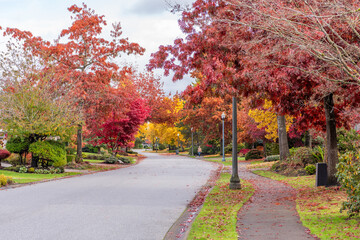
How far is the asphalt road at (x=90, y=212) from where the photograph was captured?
7.60 metres

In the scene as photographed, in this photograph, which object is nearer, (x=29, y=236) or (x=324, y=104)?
(x=29, y=236)

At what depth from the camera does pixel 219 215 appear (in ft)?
30.0

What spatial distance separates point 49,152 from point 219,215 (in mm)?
16557

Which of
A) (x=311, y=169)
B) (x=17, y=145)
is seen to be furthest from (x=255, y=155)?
(x=17, y=145)

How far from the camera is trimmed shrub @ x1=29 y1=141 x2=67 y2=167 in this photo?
74.8 feet

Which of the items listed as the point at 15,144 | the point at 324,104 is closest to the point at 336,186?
the point at 324,104

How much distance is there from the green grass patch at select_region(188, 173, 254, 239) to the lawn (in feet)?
5.12

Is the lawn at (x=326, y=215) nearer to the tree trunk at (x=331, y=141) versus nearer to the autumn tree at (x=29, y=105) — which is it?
the tree trunk at (x=331, y=141)

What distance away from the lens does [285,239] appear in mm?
6547

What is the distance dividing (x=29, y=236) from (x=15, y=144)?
18166mm

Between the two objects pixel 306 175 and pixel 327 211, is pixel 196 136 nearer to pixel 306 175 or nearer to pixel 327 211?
pixel 306 175

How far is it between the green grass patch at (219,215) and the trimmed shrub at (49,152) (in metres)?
12.8

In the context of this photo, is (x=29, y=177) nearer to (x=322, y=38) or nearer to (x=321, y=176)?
(x=321, y=176)

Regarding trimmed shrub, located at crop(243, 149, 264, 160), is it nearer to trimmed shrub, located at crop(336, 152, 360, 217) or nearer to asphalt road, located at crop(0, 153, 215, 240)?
asphalt road, located at crop(0, 153, 215, 240)
